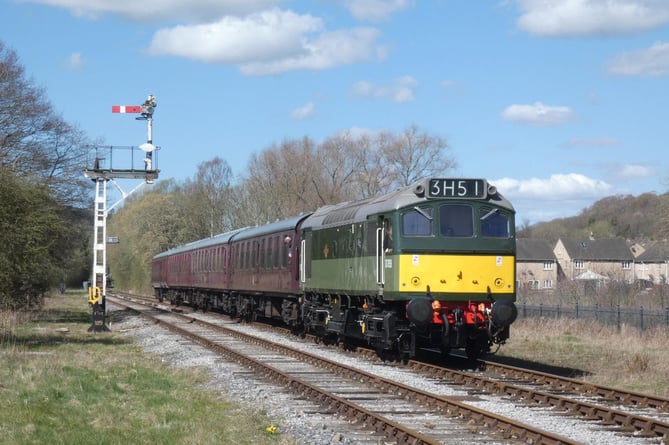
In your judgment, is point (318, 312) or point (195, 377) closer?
point (195, 377)

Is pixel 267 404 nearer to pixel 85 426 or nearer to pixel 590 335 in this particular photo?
pixel 85 426

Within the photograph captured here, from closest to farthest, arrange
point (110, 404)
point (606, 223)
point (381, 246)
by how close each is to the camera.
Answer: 1. point (110, 404)
2. point (381, 246)
3. point (606, 223)

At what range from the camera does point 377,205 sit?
1888 centimetres

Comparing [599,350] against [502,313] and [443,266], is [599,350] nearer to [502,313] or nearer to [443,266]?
[502,313]

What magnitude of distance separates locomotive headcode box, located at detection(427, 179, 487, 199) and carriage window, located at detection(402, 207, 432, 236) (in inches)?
17.2

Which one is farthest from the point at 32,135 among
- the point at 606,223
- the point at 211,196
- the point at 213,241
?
the point at 606,223

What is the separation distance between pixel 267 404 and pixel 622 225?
106m

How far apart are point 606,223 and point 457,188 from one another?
102 metres

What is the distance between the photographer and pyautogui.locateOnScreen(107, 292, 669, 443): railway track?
10602 millimetres

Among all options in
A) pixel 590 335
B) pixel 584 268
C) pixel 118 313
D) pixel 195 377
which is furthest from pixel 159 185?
pixel 195 377

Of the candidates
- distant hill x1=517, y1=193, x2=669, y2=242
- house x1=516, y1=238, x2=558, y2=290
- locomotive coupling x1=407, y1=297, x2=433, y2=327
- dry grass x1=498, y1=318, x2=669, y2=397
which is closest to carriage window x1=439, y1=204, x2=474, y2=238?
locomotive coupling x1=407, y1=297, x2=433, y2=327

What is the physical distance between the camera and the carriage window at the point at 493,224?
17656mm

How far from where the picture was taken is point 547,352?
2231 centimetres

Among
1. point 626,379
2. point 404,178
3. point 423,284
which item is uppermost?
point 404,178
